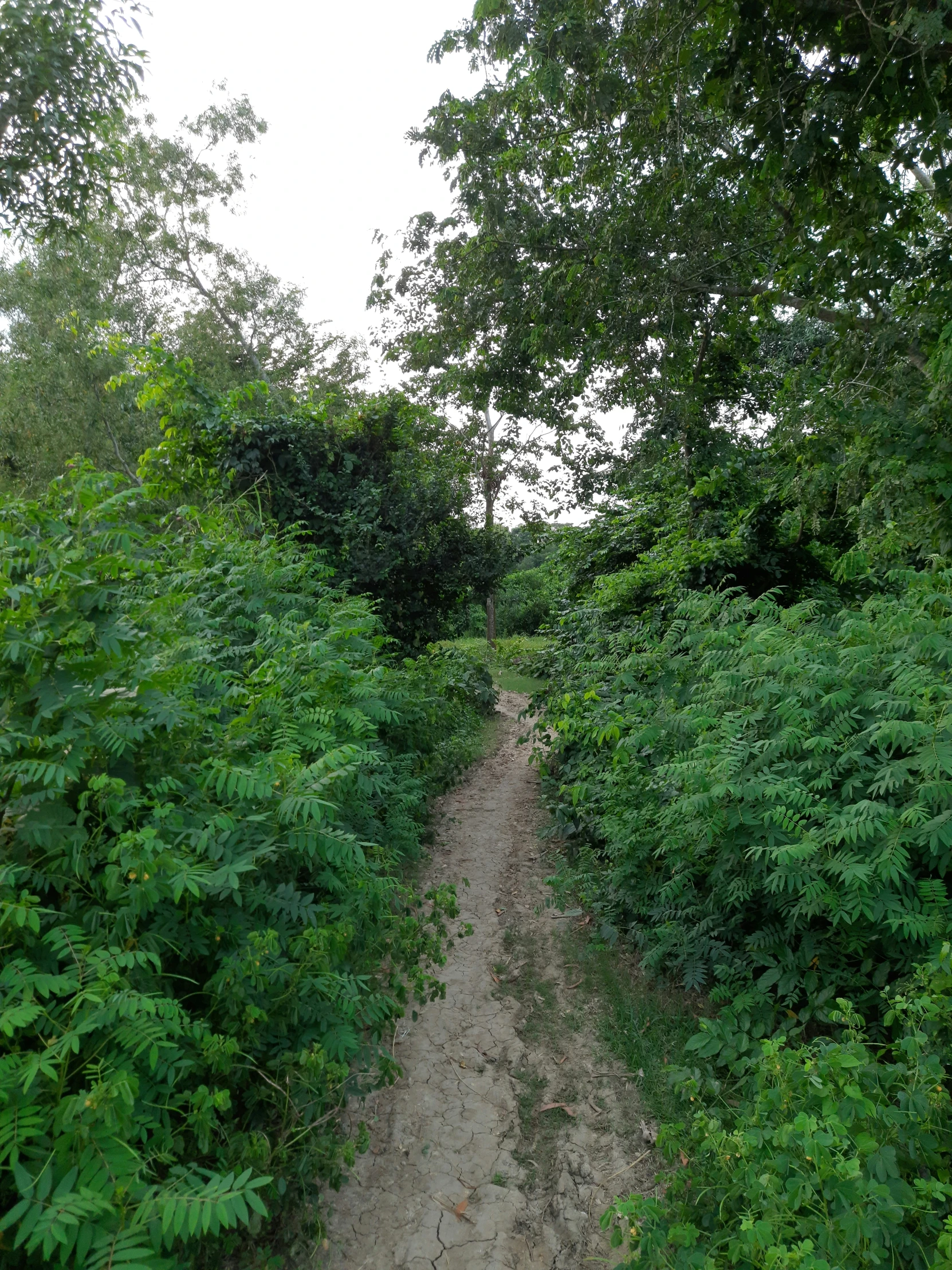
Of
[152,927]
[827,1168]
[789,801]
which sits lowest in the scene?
[827,1168]

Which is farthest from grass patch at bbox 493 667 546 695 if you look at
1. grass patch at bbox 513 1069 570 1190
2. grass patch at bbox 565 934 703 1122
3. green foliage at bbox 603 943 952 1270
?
green foliage at bbox 603 943 952 1270

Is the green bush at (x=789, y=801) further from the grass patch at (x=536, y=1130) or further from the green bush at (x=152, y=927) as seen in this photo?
the green bush at (x=152, y=927)

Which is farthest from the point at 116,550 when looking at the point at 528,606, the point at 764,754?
the point at 528,606

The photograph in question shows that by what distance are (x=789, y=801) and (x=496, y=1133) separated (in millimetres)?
2119

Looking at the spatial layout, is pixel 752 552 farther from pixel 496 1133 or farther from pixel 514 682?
pixel 514 682

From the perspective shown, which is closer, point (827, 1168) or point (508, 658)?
point (827, 1168)

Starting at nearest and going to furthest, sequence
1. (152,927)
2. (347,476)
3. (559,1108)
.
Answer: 1. (152,927)
2. (559,1108)
3. (347,476)

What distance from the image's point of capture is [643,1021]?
13.8ft

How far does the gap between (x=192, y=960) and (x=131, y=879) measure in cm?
61

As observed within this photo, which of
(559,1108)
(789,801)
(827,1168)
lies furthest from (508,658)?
(827,1168)

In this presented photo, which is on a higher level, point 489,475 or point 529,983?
point 489,475

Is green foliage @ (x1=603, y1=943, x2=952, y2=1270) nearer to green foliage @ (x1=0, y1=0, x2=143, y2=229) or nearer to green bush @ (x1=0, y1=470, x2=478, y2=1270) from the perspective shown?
green bush @ (x1=0, y1=470, x2=478, y2=1270)

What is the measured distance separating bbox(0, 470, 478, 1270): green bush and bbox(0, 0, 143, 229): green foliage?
7.07m

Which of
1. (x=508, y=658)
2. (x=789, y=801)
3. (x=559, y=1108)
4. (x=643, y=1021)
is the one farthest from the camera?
(x=508, y=658)
